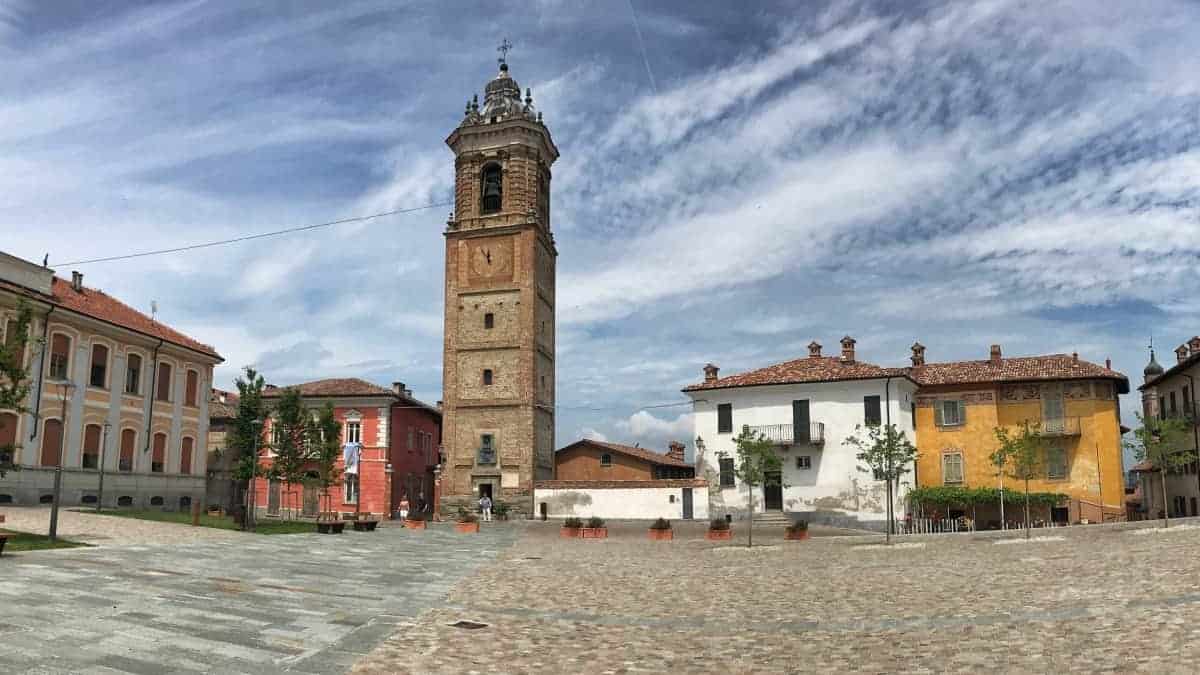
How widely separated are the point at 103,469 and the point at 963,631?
114 ft

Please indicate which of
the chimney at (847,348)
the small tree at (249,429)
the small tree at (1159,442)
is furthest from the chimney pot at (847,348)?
the small tree at (249,429)

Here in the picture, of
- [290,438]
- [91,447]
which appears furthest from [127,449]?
[290,438]

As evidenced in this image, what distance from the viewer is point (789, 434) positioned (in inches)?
1688

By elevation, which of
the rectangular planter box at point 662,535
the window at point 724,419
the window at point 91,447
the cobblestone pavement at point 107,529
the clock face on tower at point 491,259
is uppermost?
the clock face on tower at point 491,259

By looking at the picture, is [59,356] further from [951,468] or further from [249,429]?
[951,468]

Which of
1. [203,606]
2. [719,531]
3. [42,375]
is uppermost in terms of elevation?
[42,375]

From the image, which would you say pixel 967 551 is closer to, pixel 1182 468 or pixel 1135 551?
pixel 1135 551

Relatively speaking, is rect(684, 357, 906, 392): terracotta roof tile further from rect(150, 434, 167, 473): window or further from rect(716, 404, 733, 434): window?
rect(150, 434, 167, 473): window

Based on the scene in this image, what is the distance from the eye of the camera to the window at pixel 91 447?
114ft

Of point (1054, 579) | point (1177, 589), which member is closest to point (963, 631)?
point (1177, 589)

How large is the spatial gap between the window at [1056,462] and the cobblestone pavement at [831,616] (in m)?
21.4

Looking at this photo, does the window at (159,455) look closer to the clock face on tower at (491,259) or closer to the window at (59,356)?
the window at (59,356)

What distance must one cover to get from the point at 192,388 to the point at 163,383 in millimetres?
2181

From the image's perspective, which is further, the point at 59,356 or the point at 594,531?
the point at 59,356
